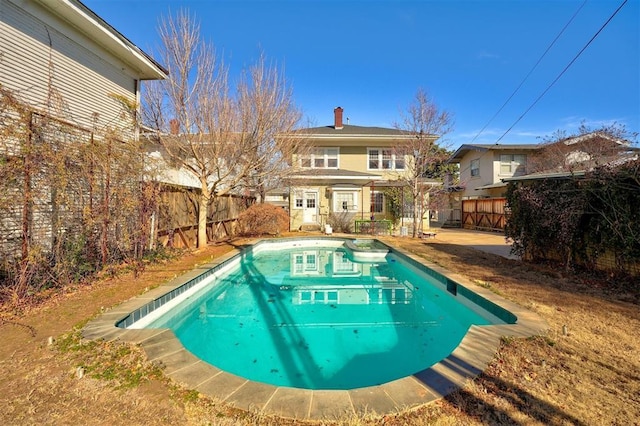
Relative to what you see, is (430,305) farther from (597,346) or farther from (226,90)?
(226,90)

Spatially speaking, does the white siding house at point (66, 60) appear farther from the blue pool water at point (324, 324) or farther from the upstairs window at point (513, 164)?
the upstairs window at point (513, 164)

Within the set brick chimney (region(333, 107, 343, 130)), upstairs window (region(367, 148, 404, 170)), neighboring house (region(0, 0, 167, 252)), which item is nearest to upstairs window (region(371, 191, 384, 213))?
upstairs window (region(367, 148, 404, 170))

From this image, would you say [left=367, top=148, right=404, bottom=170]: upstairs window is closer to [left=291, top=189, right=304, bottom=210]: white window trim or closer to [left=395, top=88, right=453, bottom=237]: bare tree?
[left=395, top=88, right=453, bottom=237]: bare tree

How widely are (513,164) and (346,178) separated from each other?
1387cm

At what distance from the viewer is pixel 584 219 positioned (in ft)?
23.0

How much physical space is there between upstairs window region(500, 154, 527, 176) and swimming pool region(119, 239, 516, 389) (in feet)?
57.8

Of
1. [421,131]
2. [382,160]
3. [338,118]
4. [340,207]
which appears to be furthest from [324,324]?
[338,118]

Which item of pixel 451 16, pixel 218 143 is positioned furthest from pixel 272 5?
pixel 451 16

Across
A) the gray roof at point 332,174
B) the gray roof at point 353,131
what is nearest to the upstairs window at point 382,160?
the gray roof at point 332,174

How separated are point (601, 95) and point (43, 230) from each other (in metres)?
27.1

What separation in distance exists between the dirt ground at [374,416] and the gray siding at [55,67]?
15.0 ft

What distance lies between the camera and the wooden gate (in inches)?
731

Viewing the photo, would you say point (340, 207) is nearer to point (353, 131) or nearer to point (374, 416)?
point (353, 131)

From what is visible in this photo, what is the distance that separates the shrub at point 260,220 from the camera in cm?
1511
